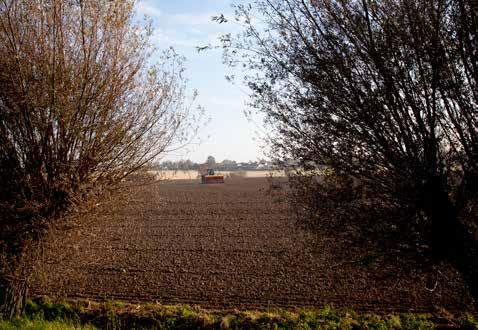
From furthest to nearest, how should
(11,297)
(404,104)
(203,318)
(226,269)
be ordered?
(226,269) < (203,318) < (11,297) < (404,104)

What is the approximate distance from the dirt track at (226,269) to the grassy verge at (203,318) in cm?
64

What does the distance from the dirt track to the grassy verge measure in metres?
0.64

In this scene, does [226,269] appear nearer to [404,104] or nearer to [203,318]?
[203,318]

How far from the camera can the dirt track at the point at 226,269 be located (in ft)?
21.8

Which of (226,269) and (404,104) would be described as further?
(226,269)

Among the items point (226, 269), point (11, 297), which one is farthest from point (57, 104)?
point (226, 269)

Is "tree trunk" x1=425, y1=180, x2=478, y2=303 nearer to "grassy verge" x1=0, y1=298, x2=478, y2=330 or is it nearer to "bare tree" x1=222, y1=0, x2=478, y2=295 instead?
"bare tree" x1=222, y1=0, x2=478, y2=295

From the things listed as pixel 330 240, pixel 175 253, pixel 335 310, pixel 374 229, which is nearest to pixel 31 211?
pixel 330 240

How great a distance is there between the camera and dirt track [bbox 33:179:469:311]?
21.8 feet

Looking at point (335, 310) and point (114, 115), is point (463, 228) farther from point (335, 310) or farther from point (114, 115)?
point (114, 115)

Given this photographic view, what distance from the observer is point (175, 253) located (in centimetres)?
1767

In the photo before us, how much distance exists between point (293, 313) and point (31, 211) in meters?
5.95

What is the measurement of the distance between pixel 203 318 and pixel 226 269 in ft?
19.4

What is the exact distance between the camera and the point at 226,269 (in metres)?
14.8
